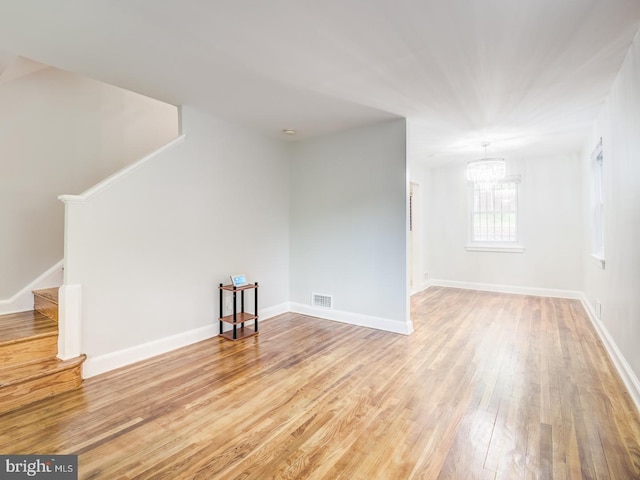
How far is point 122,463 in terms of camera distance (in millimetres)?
1659

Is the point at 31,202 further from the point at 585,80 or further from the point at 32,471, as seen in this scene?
the point at 585,80

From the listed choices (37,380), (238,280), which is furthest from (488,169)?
(37,380)

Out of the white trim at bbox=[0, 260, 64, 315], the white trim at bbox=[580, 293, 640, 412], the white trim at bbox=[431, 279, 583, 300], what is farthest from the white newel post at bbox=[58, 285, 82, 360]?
the white trim at bbox=[431, 279, 583, 300]

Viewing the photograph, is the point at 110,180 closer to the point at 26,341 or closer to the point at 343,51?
the point at 26,341

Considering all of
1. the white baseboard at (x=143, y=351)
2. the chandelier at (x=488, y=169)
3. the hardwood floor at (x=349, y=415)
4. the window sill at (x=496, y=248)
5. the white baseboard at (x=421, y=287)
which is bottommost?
the hardwood floor at (x=349, y=415)

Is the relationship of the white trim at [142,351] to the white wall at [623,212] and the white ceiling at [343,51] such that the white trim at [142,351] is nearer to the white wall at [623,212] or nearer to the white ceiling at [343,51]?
the white ceiling at [343,51]

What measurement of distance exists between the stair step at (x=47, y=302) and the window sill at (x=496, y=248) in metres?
6.62

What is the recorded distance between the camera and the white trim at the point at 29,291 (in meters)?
3.21

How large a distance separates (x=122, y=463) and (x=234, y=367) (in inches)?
47.5

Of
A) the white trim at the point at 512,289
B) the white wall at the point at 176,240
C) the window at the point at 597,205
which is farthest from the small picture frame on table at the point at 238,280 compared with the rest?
the white trim at the point at 512,289

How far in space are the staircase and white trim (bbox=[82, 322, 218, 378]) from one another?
5.9 inches

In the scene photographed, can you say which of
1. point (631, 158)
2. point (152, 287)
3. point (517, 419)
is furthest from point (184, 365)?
point (631, 158)

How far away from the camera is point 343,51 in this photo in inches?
89.0

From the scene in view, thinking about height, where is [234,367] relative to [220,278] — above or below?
below
